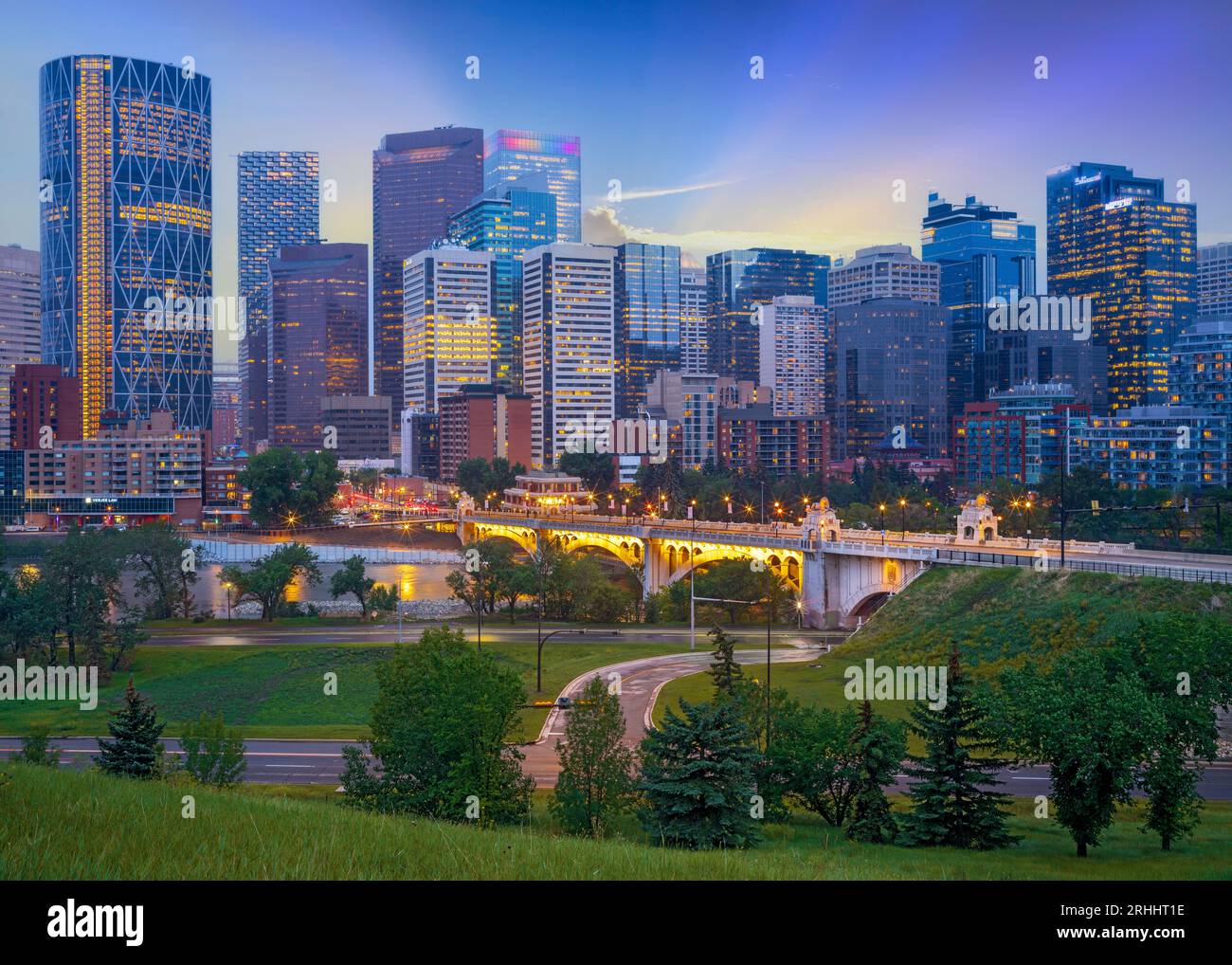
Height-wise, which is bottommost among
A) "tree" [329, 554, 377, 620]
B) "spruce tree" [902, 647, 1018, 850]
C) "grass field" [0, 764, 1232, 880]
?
"tree" [329, 554, 377, 620]

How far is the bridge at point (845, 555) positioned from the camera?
5447 cm

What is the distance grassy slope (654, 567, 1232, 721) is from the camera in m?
44.5

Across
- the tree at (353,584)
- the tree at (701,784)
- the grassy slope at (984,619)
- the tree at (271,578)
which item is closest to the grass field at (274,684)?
the grassy slope at (984,619)

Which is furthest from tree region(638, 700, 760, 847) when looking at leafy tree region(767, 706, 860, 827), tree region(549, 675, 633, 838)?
leafy tree region(767, 706, 860, 827)

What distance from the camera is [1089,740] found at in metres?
23.2

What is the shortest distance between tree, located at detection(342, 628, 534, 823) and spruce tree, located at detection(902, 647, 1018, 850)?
9.46 meters

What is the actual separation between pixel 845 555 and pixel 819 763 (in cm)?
4270

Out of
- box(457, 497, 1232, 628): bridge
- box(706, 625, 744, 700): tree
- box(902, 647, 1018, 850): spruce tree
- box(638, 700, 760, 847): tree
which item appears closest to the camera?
box(638, 700, 760, 847): tree

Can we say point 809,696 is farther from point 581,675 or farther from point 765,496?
point 765,496

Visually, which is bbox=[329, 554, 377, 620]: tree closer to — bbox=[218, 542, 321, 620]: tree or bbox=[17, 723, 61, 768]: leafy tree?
bbox=[218, 542, 321, 620]: tree

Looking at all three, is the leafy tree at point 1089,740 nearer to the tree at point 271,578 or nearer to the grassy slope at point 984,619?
the grassy slope at point 984,619

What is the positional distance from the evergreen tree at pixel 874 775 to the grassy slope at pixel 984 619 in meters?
11.5

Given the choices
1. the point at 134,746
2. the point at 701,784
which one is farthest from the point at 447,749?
the point at 134,746

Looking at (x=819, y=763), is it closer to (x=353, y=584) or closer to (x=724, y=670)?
(x=724, y=670)
